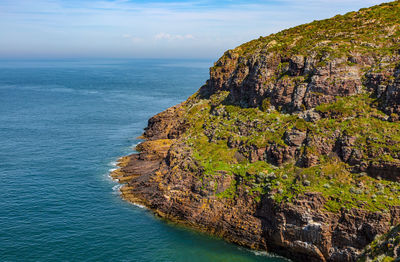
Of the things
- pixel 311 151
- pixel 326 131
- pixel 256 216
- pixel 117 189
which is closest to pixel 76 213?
pixel 117 189

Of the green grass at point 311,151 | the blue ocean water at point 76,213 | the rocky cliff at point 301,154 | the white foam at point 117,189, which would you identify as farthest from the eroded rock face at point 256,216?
the blue ocean water at point 76,213

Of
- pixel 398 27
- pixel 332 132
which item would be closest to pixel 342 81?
pixel 332 132

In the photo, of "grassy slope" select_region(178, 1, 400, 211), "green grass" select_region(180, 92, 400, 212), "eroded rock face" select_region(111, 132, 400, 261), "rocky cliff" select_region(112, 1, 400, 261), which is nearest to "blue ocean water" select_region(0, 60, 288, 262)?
"eroded rock face" select_region(111, 132, 400, 261)

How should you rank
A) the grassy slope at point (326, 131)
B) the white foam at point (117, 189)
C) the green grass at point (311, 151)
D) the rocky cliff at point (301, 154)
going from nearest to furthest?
the rocky cliff at point (301, 154)
the green grass at point (311, 151)
the grassy slope at point (326, 131)
the white foam at point (117, 189)

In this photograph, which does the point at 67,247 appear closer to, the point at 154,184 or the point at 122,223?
the point at 122,223

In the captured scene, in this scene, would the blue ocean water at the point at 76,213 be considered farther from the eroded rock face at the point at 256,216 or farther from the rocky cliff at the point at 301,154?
the rocky cliff at the point at 301,154

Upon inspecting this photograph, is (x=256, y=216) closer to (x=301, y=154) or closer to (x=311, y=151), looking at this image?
(x=301, y=154)

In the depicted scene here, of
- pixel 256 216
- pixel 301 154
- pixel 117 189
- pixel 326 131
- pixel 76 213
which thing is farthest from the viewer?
pixel 117 189

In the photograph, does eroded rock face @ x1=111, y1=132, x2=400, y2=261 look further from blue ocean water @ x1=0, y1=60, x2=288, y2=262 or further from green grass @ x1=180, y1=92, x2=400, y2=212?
blue ocean water @ x1=0, y1=60, x2=288, y2=262
